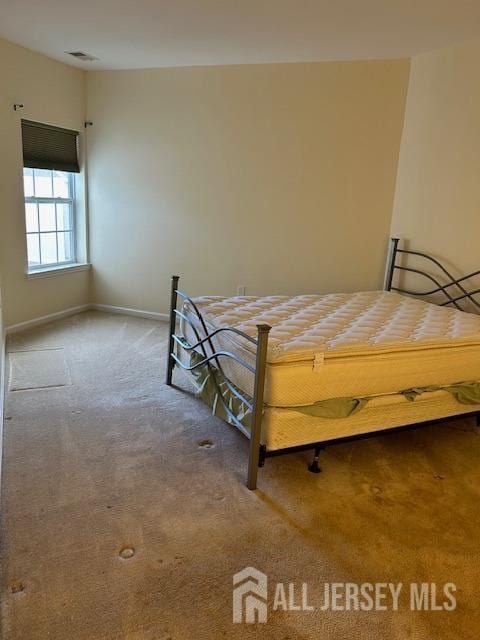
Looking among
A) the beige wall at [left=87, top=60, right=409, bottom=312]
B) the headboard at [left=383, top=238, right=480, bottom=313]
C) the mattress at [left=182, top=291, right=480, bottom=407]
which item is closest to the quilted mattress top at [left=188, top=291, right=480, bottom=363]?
the mattress at [left=182, top=291, right=480, bottom=407]

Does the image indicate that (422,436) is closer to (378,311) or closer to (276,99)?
(378,311)

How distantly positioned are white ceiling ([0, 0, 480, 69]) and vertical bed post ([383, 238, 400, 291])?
5.05 feet

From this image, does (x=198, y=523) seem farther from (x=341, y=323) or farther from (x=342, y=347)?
(x=341, y=323)

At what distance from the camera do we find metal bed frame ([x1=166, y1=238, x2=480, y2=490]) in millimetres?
2207

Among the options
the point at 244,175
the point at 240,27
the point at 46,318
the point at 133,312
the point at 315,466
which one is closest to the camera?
the point at 315,466

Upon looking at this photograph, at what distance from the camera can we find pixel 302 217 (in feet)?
14.8

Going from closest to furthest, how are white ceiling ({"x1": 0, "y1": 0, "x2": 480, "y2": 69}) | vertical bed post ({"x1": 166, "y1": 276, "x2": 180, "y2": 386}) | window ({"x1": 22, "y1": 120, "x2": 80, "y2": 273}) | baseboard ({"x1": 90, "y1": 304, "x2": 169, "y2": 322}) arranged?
white ceiling ({"x1": 0, "y1": 0, "x2": 480, "y2": 69})
vertical bed post ({"x1": 166, "y1": 276, "x2": 180, "y2": 386})
window ({"x1": 22, "y1": 120, "x2": 80, "y2": 273})
baseboard ({"x1": 90, "y1": 304, "x2": 169, "y2": 322})

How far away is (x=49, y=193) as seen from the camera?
498cm

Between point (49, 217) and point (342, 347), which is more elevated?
point (49, 217)

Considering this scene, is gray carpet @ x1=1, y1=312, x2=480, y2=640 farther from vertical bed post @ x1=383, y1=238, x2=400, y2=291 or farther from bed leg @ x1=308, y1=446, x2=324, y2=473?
vertical bed post @ x1=383, y1=238, x2=400, y2=291

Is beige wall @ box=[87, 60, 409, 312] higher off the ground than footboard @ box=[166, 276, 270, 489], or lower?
higher

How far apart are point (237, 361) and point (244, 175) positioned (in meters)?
2.74

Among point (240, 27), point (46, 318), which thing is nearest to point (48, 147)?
point (46, 318)

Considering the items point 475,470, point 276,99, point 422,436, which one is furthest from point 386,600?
point 276,99
